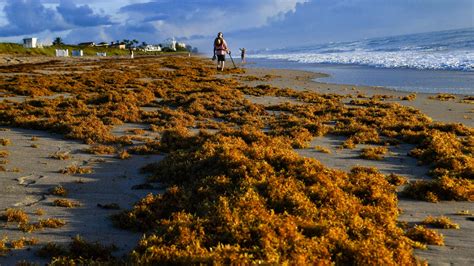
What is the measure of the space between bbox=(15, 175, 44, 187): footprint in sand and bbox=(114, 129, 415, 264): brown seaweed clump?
252cm

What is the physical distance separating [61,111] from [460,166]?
14744 millimetres

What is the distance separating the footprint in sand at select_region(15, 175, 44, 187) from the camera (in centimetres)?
978

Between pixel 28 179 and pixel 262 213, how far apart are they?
5.92 metres

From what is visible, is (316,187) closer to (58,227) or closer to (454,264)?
(454,264)

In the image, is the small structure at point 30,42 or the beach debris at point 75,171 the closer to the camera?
the beach debris at point 75,171

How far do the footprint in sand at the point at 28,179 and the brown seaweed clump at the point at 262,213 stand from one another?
2.52 metres

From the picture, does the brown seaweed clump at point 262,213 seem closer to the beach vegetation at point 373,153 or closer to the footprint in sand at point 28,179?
the beach vegetation at point 373,153

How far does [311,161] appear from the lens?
9812 mm

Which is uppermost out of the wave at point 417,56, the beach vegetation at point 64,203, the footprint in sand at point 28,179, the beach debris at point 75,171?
the wave at point 417,56

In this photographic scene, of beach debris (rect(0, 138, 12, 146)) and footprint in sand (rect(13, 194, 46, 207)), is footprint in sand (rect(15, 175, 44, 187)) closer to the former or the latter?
footprint in sand (rect(13, 194, 46, 207))

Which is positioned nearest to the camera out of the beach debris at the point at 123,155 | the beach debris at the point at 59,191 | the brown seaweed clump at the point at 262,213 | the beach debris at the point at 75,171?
the brown seaweed clump at the point at 262,213

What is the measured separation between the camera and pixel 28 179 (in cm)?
1008

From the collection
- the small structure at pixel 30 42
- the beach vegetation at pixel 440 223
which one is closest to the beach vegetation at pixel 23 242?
the beach vegetation at pixel 440 223

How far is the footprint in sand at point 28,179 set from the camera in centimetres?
978
